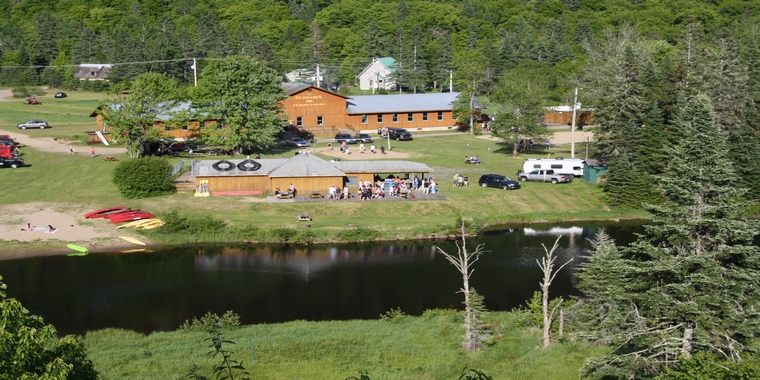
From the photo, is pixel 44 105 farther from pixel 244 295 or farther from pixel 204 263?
pixel 244 295

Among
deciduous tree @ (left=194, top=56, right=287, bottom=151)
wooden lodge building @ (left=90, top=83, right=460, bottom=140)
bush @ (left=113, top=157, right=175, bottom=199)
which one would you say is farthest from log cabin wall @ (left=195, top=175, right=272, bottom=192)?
wooden lodge building @ (left=90, top=83, right=460, bottom=140)

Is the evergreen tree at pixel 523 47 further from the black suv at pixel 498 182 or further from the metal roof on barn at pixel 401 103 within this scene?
the black suv at pixel 498 182

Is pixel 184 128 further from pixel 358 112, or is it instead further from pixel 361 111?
pixel 361 111

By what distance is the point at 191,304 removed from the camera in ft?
118

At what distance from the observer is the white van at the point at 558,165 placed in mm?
59750

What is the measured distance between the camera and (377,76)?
385 ft

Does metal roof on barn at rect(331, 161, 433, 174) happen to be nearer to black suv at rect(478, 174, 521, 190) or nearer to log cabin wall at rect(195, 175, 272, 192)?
black suv at rect(478, 174, 521, 190)

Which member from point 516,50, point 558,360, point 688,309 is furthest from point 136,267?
point 516,50

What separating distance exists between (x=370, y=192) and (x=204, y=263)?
562 inches

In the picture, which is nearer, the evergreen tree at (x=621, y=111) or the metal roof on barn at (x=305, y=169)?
the metal roof on barn at (x=305, y=169)

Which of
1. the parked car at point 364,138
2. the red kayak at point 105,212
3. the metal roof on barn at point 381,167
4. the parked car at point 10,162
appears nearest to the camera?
the red kayak at point 105,212

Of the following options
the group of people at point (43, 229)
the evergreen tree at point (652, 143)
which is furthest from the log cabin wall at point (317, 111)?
the group of people at point (43, 229)

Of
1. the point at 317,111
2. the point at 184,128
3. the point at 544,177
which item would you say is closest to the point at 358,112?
the point at 317,111

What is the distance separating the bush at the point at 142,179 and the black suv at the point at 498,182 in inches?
866
